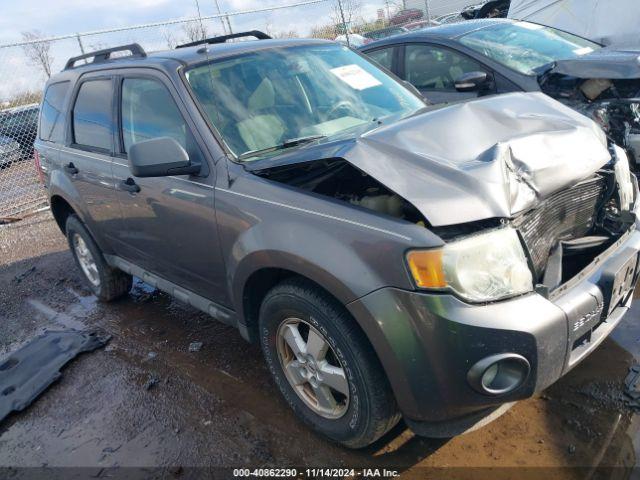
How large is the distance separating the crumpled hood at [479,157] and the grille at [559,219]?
0.28ft

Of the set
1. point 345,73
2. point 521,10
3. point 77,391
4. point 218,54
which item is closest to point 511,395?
point 345,73

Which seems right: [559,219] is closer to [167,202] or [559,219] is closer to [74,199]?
[167,202]

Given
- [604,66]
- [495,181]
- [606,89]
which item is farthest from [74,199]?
[606,89]

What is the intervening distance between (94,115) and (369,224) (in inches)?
109

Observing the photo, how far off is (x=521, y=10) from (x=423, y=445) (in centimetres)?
965

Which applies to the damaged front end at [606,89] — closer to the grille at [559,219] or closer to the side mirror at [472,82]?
the side mirror at [472,82]

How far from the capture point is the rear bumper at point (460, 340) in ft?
6.40

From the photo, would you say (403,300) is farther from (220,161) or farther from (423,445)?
(220,161)

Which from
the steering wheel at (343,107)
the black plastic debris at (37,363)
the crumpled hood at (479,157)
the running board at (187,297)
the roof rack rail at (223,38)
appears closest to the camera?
the crumpled hood at (479,157)

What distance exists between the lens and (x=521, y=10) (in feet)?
32.7

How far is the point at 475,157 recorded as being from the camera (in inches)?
89.7

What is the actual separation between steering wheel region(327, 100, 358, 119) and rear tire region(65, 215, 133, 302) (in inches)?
99.2

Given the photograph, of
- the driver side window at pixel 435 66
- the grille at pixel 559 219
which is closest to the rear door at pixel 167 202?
the grille at pixel 559 219

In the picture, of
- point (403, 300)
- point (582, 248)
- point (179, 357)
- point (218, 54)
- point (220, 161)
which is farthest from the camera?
point (179, 357)
